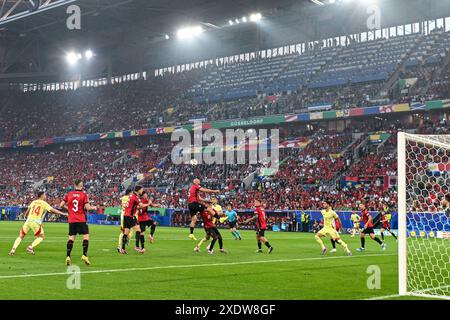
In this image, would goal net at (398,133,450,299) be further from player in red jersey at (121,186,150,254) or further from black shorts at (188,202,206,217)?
player in red jersey at (121,186,150,254)

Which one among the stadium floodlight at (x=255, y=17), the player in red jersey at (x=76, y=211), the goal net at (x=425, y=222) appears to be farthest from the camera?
the stadium floodlight at (x=255, y=17)

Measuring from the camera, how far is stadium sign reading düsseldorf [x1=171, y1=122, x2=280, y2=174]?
55.5 metres

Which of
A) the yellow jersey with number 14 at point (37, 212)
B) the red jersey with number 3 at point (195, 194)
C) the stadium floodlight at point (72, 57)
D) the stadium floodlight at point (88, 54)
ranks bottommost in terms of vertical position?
the yellow jersey with number 14 at point (37, 212)

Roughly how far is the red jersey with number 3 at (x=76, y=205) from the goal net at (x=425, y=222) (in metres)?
8.10

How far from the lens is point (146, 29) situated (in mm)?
68375

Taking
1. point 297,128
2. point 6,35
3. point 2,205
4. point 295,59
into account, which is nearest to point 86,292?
point 297,128

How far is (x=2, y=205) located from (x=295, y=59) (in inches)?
1391

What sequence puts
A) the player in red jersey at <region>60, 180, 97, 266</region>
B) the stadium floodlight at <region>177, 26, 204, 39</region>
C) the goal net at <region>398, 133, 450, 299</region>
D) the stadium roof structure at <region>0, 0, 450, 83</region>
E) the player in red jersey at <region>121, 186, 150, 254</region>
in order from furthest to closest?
the stadium floodlight at <region>177, 26, 204, 39</region>, the stadium roof structure at <region>0, 0, 450, 83</region>, the player in red jersey at <region>121, 186, 150, 254</region>, the player in red jersey at <region>60, 180, 97, 266</region>, the goal net at <region>398, 133, 450, 299</region>

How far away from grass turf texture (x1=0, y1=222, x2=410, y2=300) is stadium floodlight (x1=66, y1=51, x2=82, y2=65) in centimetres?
5958

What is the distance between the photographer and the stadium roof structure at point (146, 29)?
59.1 meters

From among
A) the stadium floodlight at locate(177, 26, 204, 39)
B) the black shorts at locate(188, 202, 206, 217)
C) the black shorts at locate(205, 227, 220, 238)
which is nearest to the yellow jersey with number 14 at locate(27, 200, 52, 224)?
the black shorts at locate(188, 202, 206, 217)

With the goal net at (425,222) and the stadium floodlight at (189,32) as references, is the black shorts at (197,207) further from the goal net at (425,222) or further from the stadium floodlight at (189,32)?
the stadium floodlight at (189,32)

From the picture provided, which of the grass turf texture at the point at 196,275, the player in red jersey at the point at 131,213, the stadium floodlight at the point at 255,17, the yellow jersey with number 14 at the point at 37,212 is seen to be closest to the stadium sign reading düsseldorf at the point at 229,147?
the stadium floodlight at the point at 255,17

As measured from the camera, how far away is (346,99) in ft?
176
